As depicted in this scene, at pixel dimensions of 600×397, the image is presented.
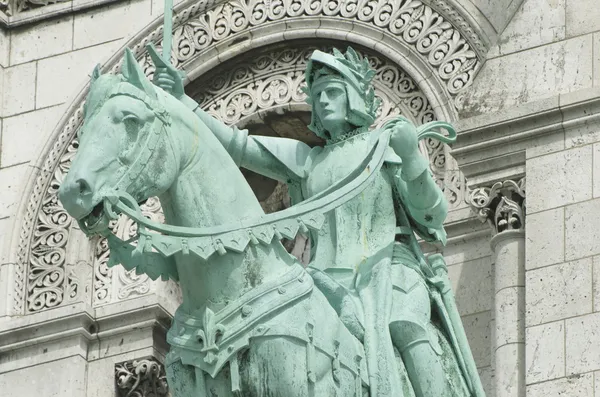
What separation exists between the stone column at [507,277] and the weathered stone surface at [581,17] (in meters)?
0.97

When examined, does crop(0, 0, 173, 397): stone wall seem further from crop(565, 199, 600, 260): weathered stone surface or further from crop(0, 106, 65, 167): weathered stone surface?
crop(565, 199, 600, 260): weathered stone surface

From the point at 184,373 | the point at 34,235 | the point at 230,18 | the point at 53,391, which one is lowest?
the point at 184,373

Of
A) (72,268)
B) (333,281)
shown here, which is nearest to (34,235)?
(72,268)

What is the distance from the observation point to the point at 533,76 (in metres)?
15.0

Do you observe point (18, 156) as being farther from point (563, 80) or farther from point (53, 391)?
point (563, 80)

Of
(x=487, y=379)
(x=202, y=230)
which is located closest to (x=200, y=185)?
(x=202, y=230)

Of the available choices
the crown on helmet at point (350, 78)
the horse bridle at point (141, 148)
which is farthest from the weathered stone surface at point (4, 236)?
the horse bridle at point (141, 148)

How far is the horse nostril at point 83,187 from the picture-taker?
10664 mm

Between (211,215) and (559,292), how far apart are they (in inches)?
144

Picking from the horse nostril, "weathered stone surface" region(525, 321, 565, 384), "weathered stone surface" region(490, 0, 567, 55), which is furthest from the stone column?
the horse nostril

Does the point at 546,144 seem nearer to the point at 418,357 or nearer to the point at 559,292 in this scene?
the point at 559,292

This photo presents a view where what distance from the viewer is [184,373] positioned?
10922 mm

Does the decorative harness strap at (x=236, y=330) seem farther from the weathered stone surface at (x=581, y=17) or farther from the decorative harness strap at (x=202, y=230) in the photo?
the weathered stone surface at (x=581, y=17)

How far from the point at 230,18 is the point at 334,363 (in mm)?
5779
